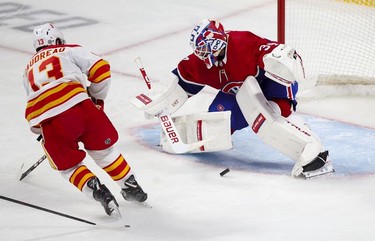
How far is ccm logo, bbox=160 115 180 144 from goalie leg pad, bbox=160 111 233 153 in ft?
0.35

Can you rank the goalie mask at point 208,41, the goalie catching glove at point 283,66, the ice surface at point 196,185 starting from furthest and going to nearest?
1. the goalie mask at point 208,41
2. the goalie catching glove at point 283,66
3. the ice surface at point 196,185

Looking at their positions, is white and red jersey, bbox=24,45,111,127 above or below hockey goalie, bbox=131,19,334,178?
above

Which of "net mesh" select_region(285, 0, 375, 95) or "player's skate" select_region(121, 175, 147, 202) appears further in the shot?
"net mesh" select_region(285, 0, 375, 95)

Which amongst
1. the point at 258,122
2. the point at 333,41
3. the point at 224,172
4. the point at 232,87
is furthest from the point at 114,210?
the point at 333,41

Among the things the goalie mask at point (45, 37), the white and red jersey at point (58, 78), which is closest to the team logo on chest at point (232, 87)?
the white and red jersey at point (58, 78)

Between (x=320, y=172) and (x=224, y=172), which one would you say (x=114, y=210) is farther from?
(x=320, y=172)

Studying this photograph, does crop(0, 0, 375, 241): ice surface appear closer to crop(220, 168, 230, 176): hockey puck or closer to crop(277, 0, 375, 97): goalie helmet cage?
crop(220, 168, 230, 176): hockey puck

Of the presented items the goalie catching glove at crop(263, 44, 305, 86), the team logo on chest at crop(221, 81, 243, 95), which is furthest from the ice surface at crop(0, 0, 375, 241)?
the goalie catching glove at crop(263, 44, 305, 86)

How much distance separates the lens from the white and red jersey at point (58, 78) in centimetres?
387

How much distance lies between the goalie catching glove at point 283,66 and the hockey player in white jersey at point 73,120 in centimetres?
66

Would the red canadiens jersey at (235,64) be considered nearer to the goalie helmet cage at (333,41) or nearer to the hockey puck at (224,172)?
the hockey puck at (224,172)

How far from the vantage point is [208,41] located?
4285 mm

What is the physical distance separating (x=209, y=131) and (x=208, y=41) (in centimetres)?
46

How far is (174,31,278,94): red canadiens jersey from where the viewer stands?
171 inches
